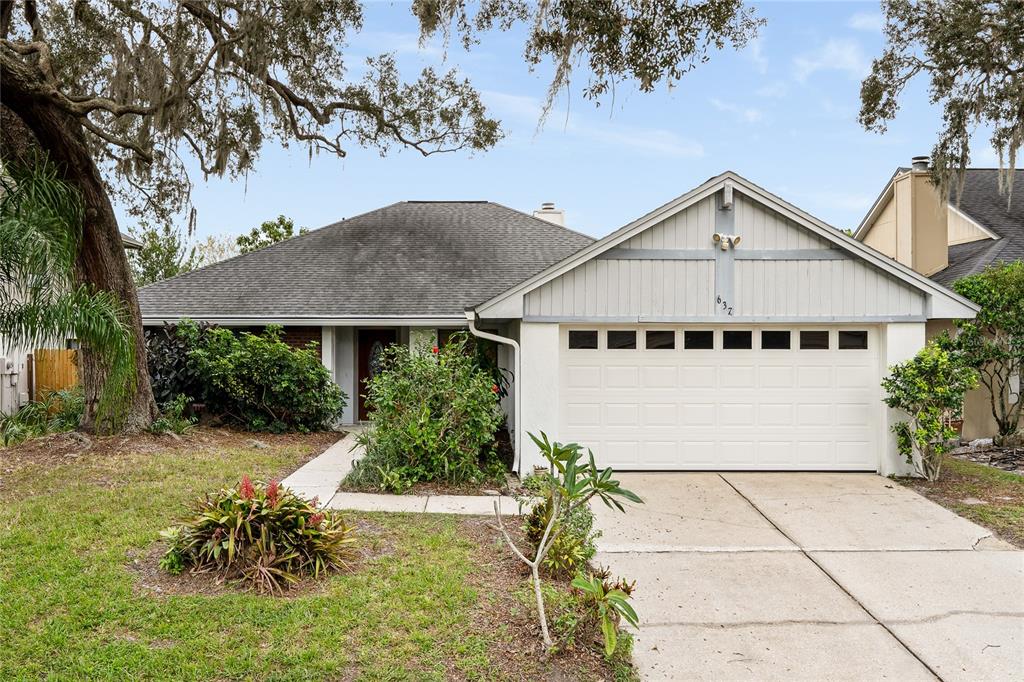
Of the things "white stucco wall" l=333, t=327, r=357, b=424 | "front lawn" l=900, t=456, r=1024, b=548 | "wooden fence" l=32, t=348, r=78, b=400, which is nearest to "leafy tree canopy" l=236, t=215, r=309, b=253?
"wooden fence" l=32, t=348, r=78, b=400

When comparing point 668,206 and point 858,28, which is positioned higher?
point 858,28

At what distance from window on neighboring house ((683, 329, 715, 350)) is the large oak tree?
3.44 meters

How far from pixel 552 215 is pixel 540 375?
11762 mm

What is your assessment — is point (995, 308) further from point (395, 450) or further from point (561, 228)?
point (561, 228)

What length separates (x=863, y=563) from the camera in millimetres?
5977

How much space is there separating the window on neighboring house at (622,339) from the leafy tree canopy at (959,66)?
8558 mm

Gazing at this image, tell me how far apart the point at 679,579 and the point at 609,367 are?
4.49 meters

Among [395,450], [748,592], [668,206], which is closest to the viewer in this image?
[748,592]

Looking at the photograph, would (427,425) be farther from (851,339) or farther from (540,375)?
(851,339)

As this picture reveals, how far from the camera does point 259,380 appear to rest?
12.2 metres

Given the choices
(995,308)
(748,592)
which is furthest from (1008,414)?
(748,592)

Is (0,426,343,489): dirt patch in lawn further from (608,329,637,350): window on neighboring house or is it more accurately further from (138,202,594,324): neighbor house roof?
(608,329,637,350): window on neighboring house

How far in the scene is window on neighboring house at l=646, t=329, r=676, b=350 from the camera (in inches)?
386

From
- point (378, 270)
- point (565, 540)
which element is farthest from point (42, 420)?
point (565, 540)
